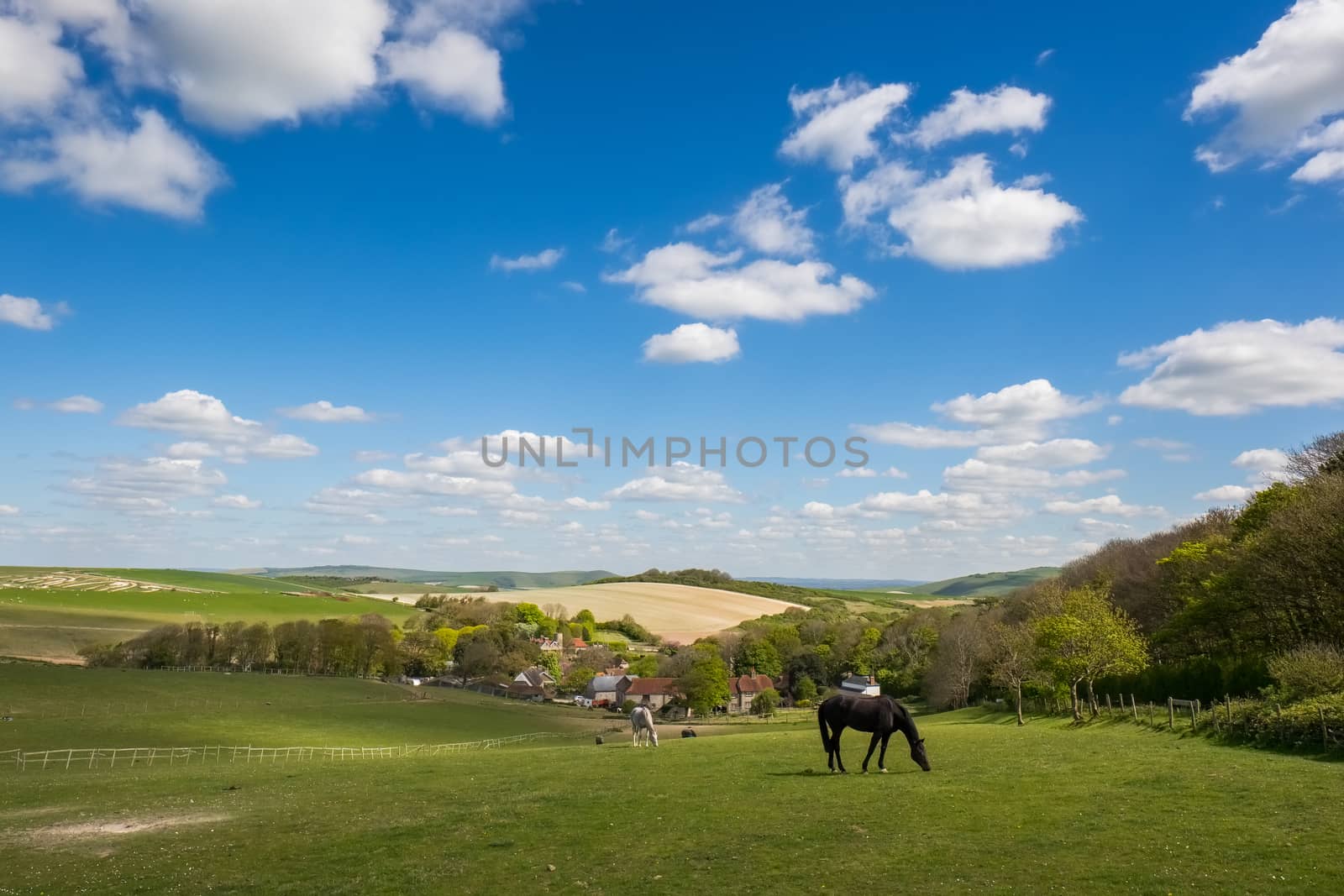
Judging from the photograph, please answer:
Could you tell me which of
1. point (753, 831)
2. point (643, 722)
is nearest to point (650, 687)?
point (643, 722)

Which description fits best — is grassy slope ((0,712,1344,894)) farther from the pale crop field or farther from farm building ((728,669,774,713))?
the pale crop field

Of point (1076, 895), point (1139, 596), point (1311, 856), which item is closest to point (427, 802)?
point (1076, 895)

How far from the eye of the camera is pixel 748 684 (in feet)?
404

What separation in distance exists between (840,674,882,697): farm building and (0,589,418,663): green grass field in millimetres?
92934

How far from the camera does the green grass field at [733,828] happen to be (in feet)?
47.7

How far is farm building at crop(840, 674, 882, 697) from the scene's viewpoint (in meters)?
106

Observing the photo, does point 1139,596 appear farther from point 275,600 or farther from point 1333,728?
point 275,600

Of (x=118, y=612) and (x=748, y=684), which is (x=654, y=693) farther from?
(x=118, y=612)

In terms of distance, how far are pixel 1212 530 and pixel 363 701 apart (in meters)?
90.7

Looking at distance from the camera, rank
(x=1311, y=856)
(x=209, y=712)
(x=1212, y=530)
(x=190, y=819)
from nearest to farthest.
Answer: (x=1311, y=856) < (x=190, y=819) < (x=209, y=712) < (x=1212, y=530)

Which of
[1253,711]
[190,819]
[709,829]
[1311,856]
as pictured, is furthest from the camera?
[1253,711]

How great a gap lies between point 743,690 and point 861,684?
65.9 ft

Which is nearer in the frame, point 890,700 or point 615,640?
point 890,700

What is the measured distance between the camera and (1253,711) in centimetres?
3075
